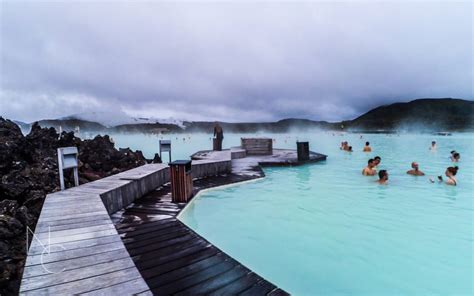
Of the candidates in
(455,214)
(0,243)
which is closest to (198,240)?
(0,243)

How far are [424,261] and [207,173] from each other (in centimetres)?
658

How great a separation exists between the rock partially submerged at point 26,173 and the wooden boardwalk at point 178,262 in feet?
5.59

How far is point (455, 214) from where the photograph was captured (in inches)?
268

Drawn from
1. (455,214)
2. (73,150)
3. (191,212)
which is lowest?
(455,214)

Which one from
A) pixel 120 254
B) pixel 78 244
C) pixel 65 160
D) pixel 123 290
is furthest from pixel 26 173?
pixel 123 290

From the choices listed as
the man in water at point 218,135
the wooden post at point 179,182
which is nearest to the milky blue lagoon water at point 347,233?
the wooden post at point 179,182

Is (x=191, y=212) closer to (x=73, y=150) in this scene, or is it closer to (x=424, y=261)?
(x=73, y=150)

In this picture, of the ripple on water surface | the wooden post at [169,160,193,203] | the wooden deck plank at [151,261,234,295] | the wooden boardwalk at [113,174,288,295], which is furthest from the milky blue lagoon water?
the wooden deck plank at [151,261,234,295]

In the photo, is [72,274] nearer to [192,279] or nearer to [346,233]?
[192,279]

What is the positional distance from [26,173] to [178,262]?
6.95 m

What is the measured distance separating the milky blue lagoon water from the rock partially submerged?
2.86 meters

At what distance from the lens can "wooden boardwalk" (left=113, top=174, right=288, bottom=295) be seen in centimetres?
256

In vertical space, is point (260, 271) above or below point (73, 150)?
below

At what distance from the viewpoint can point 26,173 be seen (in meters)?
7.33
